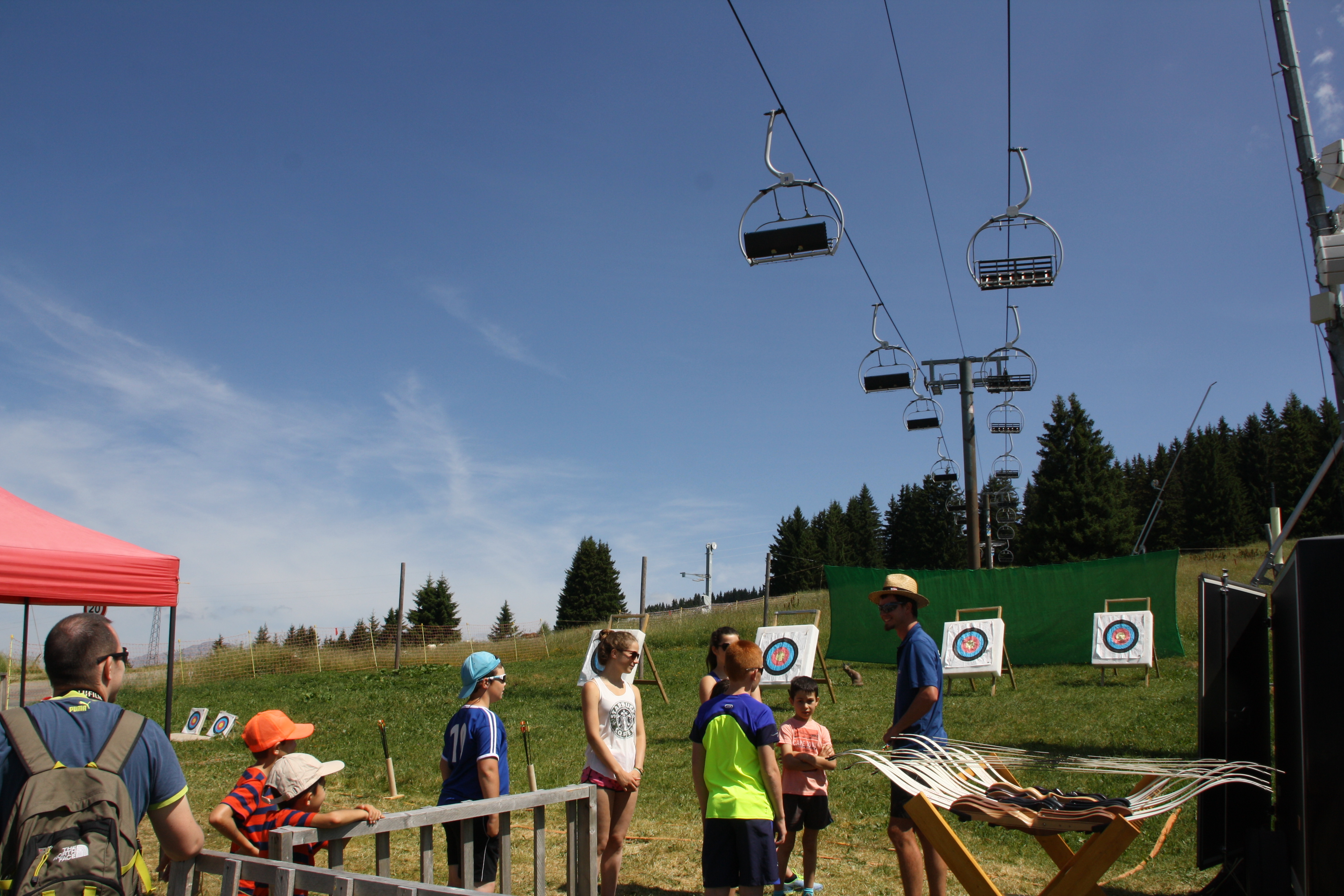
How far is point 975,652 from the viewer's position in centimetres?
1312

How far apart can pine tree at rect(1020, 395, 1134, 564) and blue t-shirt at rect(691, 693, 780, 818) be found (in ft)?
184

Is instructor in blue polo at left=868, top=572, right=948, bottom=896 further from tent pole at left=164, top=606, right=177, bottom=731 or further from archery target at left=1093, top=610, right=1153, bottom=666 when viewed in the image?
archery target at left=1093, top=610, right=1153, bottom=666

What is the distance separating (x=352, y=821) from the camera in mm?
2666

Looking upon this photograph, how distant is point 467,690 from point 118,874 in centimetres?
180

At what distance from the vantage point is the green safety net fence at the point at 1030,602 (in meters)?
15.1

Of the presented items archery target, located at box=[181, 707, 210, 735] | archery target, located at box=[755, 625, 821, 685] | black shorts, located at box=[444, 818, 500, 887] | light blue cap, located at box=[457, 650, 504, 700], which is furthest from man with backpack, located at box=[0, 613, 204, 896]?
archery target, located at box=[181, 707, 210, 735]

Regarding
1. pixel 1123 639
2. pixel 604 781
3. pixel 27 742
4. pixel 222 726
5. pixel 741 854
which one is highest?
pixel 27 742

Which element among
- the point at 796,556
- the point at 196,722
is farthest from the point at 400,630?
the point at 796,556

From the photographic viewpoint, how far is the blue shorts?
132 inches

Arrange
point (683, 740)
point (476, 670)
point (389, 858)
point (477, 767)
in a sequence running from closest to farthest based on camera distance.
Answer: point (389, 858)
point (477, 767)
point (476, 670)
point (683, 740)

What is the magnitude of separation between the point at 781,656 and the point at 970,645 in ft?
10.8

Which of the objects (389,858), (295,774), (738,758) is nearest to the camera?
(389,858)

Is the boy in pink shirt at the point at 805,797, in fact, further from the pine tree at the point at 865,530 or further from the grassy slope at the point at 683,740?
the pine tree at the point at 865,530

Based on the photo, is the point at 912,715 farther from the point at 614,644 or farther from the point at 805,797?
the point at 614,644
